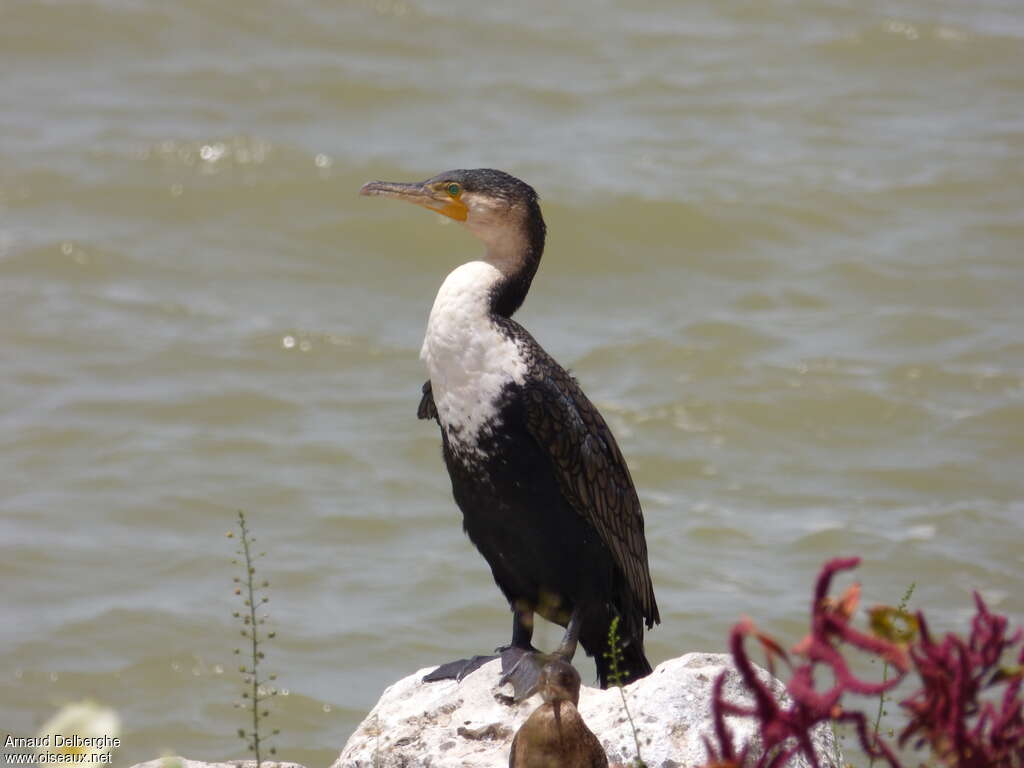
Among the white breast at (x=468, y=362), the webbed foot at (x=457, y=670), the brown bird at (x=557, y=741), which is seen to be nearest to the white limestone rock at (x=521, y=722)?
the webbed foot at (x=457, y=670)

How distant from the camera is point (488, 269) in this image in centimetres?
471

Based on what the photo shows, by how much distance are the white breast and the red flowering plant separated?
7.44 feet

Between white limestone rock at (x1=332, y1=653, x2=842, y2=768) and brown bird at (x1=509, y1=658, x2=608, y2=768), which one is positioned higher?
brown bird at (x1=509, y1=658, x2=608, y2=768)

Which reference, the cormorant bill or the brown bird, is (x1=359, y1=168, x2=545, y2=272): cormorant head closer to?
the cormorant bill

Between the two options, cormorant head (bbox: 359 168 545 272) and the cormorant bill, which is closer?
the cormorant bill

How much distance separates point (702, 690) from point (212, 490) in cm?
558

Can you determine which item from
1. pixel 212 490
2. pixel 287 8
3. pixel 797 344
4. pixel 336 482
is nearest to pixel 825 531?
pixel 797 344

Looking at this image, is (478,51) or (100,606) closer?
(100,606)

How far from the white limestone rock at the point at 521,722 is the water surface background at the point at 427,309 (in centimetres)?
253

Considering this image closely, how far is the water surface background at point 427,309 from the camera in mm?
8312

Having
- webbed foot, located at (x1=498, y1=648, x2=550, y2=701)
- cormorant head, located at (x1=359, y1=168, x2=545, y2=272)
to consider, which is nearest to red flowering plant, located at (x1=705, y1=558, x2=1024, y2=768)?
webbed foot, located at (x1=498, y1=648, x2=550, y2=701)

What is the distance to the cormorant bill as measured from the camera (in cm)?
457

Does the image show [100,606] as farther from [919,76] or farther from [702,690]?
[919,76]

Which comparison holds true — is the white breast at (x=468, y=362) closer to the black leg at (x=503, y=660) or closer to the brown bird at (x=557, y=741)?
the black leg at (x=503, y=660)
